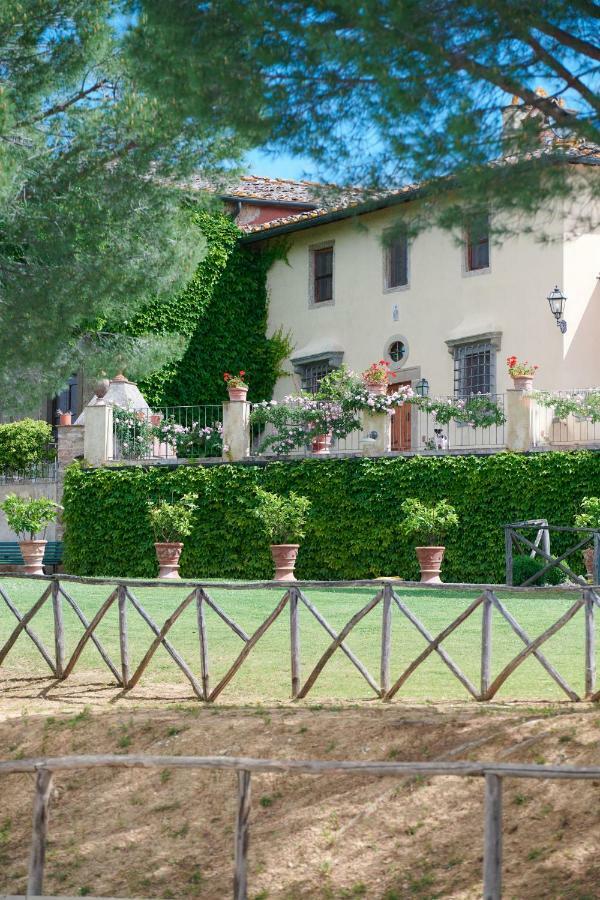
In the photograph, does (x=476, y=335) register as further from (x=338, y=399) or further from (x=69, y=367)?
(x=69, y=367)

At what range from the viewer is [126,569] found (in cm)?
2303

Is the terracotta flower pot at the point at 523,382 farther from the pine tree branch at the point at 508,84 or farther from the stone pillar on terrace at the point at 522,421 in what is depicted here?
the pine tree branch at the point at 508,84

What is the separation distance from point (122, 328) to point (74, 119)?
1611 cm

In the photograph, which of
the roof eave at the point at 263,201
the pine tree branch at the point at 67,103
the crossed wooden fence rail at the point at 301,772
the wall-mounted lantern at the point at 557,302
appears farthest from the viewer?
the roof eave at the point at 263,201

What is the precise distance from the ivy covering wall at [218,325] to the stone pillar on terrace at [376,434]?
7.41 meters

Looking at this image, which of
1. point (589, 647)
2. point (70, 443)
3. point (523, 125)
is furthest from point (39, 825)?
point (70, 443)

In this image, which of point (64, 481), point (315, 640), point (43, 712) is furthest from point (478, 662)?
point (64, 481)

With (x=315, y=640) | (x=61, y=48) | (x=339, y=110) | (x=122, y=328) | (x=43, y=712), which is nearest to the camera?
(x=339, y=110)

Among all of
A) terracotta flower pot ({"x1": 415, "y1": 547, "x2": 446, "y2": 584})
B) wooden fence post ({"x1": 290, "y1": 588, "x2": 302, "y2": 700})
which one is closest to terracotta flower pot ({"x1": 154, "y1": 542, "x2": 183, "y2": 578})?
terracotta flower pot ({"x1": 415, "y1": 547, "x2": 446, "y2": 584})

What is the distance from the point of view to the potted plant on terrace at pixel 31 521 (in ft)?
74.0

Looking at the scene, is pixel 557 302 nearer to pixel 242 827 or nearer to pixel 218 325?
pixel 218 325

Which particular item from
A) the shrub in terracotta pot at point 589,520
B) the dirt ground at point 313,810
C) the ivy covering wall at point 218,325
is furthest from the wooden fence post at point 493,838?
the ivy covering wall at point 218,325

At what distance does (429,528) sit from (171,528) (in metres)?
4.84

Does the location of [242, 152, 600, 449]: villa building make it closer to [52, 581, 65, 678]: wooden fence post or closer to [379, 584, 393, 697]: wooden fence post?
[52, 581, 65, 678]: wooden fence post
